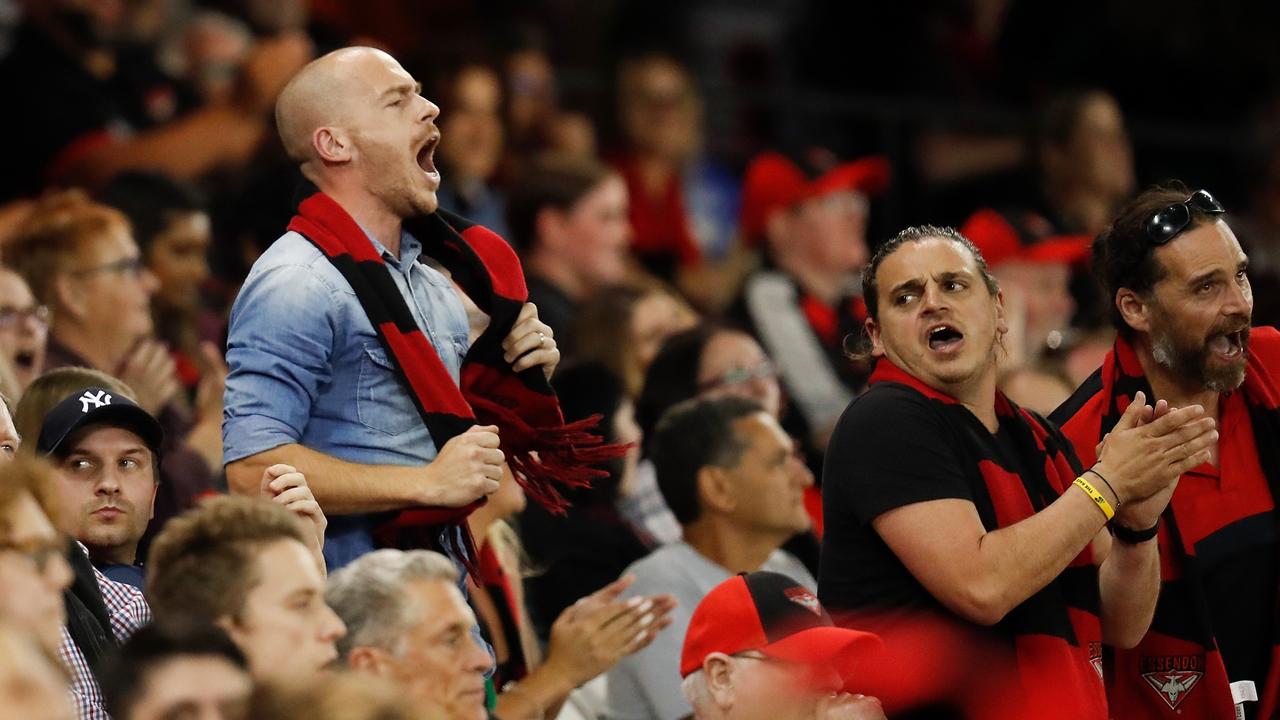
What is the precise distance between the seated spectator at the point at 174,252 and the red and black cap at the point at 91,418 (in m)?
1.98

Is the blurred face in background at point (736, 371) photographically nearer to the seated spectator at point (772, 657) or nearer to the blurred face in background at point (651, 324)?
the blurred face in background at point (651, 324)

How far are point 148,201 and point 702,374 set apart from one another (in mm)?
1895

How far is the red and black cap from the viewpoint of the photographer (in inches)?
165

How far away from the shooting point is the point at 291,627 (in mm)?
3246

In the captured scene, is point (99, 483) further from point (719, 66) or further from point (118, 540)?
point (719, 66)

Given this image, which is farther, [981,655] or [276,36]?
[276,36]

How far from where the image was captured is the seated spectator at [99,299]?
219 inches

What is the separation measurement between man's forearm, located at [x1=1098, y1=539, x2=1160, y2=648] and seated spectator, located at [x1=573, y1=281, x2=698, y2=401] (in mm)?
2745

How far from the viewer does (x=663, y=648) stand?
498cm

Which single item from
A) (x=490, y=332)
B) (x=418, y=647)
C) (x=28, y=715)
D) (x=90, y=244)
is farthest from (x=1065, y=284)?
(x=28, y=715)

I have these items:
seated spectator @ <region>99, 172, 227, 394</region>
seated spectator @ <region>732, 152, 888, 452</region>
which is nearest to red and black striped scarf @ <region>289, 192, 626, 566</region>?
seated spectator @ <region>99, 172, 227, 394</region>

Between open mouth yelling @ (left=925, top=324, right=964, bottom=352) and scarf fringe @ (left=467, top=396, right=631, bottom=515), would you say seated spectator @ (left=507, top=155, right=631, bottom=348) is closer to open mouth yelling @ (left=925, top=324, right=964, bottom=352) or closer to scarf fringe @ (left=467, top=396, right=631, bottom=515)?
scarf fringe @ (left=467, top=396, right=631, bottom=515)

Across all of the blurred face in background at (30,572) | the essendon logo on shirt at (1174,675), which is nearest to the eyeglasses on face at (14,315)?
the blurred face in background at (30,572)

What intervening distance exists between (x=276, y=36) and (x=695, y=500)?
3490mm
